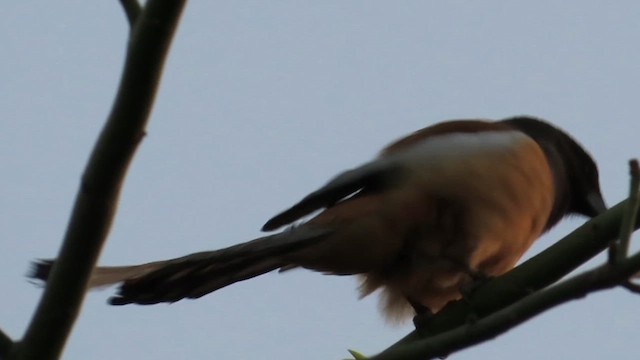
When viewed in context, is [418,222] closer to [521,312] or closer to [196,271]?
[196,271]

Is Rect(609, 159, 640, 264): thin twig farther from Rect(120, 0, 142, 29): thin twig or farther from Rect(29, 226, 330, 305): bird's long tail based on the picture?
Rect(29, 226, 330, 305): bird's long tail

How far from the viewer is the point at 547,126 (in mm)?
5680

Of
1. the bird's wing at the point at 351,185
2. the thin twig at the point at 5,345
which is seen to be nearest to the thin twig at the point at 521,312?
the thin twig at the point at 5,345

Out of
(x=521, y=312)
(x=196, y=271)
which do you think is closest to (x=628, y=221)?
(x=521, y=312)

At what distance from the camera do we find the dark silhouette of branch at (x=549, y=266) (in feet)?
9.01

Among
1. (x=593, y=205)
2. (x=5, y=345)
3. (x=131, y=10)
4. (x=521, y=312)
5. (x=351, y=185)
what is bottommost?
(x=5, y=345)

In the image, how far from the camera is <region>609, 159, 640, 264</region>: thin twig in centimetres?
217

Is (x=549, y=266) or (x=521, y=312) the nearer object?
(x=521, y=312)

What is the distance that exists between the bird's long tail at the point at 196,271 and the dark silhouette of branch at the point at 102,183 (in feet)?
2.68

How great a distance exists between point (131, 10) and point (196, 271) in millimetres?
1272

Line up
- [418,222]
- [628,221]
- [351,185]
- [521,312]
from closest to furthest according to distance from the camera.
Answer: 1. [521,312]
2. [628,221]
3. [418,222]
4. [351,185]

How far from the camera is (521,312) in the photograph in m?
2.17

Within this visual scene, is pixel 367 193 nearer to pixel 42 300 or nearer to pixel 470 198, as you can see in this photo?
pixel 470 198

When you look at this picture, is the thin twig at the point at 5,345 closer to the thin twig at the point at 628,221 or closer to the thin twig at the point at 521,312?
the thin twig at the point at 521,312
